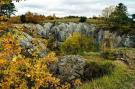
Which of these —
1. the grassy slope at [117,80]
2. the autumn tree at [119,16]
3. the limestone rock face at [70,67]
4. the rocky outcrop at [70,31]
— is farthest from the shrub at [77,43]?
the grassy slope at [117,80]

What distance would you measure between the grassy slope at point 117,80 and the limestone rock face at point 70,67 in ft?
3.48

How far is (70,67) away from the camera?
918 inches

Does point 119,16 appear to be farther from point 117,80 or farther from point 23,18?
point 117,80

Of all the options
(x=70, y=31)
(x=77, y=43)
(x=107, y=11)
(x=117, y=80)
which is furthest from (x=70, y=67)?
(x=107, y=11)

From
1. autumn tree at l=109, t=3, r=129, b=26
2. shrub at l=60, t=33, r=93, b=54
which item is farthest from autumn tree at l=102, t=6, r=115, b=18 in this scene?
shrub at l=60, t=33, r=93, b=54

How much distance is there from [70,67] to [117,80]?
3076mm

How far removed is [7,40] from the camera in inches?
514

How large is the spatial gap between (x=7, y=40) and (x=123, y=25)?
67106 millimetres

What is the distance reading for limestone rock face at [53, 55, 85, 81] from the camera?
22938 mm

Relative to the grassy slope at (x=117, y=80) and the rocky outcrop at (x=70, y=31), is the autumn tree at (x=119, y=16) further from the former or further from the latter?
the grassy slope at (x=117, y=80)

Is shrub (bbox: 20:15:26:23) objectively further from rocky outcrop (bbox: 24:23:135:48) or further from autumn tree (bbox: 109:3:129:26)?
autumn tree (bbox: 109:3:129:26)

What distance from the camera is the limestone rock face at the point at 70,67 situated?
22.9m

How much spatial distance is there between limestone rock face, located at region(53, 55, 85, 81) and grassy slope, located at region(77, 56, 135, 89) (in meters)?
1.06

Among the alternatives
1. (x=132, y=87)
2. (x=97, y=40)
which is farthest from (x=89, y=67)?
(x=97, y=40)
